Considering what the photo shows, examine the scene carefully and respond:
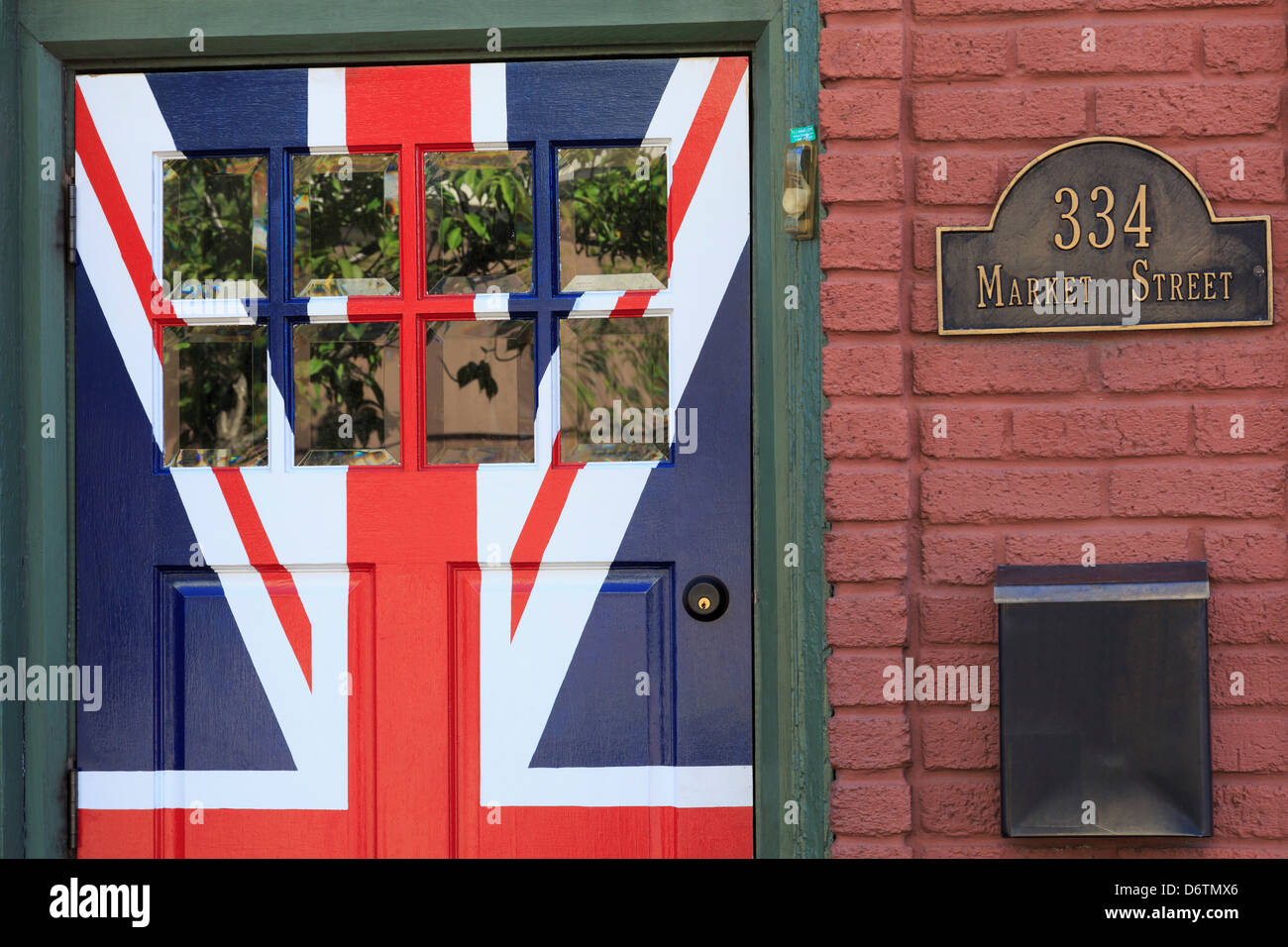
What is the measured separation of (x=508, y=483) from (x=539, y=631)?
313 mm

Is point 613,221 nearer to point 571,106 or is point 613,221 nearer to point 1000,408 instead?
point 571,106

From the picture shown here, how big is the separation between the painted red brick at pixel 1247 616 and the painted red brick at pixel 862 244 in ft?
2.86

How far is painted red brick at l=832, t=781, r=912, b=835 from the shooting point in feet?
6.42

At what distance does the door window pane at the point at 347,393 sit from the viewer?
2.19 metres

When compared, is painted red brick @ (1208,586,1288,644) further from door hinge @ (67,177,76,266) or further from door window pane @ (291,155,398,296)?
door hinge @ (67,177,76,266)

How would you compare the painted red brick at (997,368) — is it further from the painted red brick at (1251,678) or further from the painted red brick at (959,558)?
the painted red brick at (1251,678)

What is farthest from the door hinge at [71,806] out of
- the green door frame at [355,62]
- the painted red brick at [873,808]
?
the painted red brick at [873,808]

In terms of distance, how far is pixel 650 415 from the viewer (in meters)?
2.16

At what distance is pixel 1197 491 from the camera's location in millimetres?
1936

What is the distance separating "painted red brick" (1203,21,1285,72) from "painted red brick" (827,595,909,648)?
1.18 meters

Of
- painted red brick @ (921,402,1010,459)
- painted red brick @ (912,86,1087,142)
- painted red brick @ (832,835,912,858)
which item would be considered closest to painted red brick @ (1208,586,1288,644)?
painted red brick @ (921,402,1010,459)

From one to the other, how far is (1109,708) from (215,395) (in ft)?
6.13

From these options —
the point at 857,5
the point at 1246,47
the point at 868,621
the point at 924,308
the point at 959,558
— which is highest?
the point at 857,5

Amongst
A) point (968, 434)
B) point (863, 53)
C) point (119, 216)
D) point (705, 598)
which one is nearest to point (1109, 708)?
point (968, 434)
